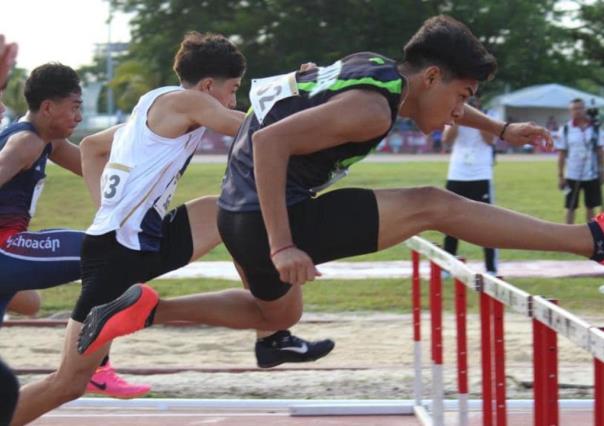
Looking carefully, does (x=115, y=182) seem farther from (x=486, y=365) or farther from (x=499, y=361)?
(x=499, y=361)

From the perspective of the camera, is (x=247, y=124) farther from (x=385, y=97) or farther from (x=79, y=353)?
(x=79, y=353)

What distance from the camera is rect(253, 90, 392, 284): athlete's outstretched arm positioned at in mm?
4219

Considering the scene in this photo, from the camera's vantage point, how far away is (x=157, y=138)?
5.28m

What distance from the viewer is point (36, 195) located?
19.8ft

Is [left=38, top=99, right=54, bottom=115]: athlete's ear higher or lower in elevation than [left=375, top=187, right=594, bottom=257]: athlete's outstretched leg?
higher

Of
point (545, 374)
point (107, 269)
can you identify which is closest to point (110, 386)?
point (107, 269)

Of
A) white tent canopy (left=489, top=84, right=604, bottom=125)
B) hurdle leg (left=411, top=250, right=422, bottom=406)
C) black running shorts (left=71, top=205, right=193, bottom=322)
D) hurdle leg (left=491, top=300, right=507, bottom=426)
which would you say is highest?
black running shorts (left=71, top=205, right=193, bottom=322)

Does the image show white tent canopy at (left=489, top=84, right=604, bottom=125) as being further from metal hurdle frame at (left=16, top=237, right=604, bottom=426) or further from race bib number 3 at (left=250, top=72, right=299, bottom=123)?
race bib number 3 at (left=250, top=72, right=299, bottom=123)

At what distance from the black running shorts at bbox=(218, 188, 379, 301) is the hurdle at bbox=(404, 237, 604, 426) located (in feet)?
1.49

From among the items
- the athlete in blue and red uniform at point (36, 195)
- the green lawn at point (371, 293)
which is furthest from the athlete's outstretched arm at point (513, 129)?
the green lawn at point (371, 293)

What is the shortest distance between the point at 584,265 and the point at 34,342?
6.48 m

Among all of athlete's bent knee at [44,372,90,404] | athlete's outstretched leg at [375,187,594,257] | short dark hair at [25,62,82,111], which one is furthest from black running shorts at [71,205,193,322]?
athlete's outstretched leg at [375,187,594,257]

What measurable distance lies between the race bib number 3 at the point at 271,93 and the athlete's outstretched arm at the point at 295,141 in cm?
29

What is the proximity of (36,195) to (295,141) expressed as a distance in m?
2.18
